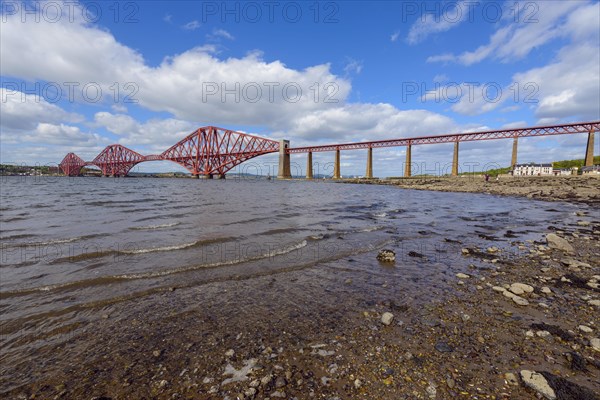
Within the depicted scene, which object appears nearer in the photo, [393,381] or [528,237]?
[393,381]

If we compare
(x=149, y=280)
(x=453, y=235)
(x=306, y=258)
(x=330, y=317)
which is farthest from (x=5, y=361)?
(x=453, y=235)

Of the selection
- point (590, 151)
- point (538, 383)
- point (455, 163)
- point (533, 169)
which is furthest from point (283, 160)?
point (538, 383)

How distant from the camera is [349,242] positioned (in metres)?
9.37

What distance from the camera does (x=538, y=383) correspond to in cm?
261

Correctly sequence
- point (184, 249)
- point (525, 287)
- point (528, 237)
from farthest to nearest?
point (528, 237)
point (184, 249)
point (525, 287)

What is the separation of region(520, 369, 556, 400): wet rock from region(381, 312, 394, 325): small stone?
5.12 feet

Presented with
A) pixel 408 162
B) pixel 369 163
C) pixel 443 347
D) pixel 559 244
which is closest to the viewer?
pixel 443 347

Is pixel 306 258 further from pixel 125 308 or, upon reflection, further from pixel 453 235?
pixel 453 235

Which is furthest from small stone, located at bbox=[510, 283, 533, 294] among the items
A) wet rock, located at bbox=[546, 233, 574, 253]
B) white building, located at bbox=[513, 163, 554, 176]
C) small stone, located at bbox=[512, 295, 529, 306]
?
white building, located at bbox=[513, 163, 554, 176]

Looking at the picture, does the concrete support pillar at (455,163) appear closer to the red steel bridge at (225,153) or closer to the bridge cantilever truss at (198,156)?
the red steel bridge at (225,153)

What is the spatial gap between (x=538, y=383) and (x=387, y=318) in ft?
5.78

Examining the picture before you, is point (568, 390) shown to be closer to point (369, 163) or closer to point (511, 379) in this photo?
point (511, 379)

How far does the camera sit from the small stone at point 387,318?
3.99 meters

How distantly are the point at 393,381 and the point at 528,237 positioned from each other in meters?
10.6
